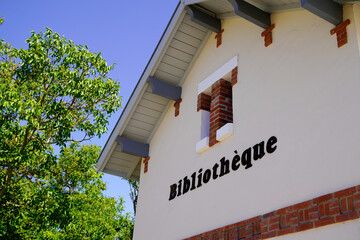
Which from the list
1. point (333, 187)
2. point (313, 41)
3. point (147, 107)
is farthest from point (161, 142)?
point (333, 187)

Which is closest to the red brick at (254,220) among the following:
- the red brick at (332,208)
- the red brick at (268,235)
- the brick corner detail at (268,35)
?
the red brick at (268,235)

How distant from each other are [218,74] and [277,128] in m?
2.49

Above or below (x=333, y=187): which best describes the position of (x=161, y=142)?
above

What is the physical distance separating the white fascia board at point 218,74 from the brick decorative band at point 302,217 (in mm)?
3122

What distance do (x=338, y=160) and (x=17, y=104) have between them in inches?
314

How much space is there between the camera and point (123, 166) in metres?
11.2

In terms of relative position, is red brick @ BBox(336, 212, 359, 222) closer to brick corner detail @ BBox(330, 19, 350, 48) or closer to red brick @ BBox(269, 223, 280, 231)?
red brick @ BBox(269, 223, 280, 231)

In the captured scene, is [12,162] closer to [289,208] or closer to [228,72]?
[228,72]

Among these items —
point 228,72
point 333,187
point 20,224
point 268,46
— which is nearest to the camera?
point 333,187

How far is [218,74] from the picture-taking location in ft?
27.2

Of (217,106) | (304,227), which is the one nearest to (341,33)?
(304,227)

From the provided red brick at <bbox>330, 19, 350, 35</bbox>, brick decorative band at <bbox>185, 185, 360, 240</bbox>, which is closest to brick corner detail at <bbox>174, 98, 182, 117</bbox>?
brick decorative band at <bbox>185, 185, 360, 240</bbox>

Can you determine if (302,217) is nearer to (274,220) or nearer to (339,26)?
(274,220)

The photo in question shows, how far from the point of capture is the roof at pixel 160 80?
8.56m
